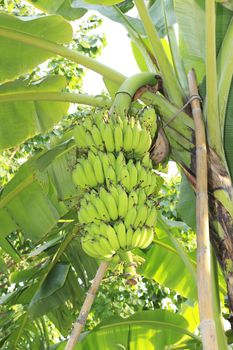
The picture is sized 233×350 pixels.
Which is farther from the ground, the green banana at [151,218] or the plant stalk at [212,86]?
the plant stalk at [212,86]

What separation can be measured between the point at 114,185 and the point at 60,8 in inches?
56.8

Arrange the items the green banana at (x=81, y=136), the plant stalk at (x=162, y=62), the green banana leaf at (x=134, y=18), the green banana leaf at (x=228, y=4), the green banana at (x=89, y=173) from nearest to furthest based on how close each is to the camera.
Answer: the green banana at (x=89, y=173), the green banana at (x=81, y=136), the plant stalk at (x=162, y=62), the green banana leaf at (x=228, y=4), the green banana leaf at (x=134, y=18)

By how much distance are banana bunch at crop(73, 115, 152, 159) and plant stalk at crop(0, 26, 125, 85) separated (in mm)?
429

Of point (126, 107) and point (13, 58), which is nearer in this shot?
point (126, 107)

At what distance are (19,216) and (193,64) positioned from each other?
3.05 ft

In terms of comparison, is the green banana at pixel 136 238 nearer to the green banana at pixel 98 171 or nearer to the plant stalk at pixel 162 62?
the green banana at pixel 98 171

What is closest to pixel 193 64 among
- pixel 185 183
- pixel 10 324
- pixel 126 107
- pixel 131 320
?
pixel 185 183

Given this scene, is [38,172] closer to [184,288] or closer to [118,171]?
[118,171]

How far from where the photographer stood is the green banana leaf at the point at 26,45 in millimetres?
2020

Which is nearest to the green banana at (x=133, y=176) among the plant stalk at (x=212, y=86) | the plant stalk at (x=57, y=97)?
the plant stalk at (x=212, y=86)

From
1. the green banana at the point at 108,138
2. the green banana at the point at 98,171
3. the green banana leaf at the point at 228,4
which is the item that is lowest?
the green banana at the point at 98,171

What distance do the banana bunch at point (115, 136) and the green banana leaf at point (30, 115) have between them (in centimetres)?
85

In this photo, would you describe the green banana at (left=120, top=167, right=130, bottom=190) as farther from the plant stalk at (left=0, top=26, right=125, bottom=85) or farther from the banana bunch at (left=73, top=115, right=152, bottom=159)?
the plant stalk at (left=0, top=26, right=125, bottom=85)

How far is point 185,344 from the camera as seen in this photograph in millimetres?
2365
